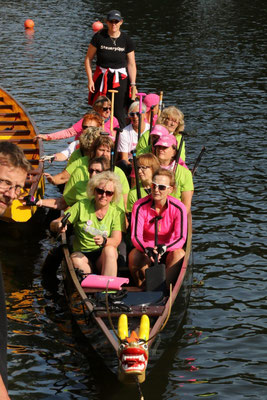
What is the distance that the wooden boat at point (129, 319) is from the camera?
6.80 meters

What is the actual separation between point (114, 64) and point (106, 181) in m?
5.36

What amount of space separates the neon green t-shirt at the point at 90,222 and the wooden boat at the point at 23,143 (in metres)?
1.32

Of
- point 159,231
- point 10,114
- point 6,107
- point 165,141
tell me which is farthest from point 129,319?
point 6,107

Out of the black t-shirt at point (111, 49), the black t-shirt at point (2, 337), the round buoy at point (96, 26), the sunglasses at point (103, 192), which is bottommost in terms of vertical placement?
the round buoy at point (96, 26)

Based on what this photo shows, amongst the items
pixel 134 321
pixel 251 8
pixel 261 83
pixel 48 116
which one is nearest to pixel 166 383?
pixel 134 321

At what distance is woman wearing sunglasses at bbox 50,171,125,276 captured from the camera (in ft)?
28.7

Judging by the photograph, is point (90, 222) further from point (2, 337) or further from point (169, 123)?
point (2, 337)

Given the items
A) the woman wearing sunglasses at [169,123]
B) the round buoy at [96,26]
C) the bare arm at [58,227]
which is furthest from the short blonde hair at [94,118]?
the round buoy at [96,26]

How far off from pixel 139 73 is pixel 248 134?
6946mm

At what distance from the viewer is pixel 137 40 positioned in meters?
28.0

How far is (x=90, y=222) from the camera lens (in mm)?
9055

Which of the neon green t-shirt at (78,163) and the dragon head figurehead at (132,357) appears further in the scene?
the neon green t-shirt at (78,163)

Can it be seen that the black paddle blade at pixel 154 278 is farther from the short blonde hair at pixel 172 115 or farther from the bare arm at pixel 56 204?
the short blonde hair at pixel 172 115

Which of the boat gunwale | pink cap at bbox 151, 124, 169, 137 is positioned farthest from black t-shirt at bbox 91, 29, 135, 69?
the boat gunwale
